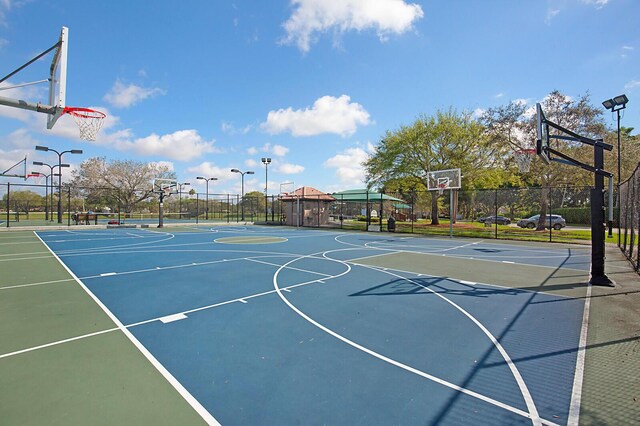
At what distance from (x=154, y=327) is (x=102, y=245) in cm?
1340

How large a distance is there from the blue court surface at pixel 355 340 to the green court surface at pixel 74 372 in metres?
0.24

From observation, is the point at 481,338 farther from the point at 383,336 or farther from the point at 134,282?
the point at 134,282

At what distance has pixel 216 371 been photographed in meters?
3.79

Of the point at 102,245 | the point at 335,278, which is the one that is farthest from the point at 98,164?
the point at 335,278

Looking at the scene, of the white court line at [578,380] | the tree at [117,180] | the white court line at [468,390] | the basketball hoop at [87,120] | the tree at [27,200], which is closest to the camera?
the white court line at [578,380]

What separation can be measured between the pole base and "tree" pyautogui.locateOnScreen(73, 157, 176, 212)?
49.0 metres

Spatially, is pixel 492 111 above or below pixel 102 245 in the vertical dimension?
above

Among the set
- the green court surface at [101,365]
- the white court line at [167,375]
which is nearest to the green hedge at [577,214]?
the green court surface at [101,365]

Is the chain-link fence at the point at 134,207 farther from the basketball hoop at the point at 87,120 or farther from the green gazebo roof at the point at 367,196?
the basketball hoop at the point at 87,120

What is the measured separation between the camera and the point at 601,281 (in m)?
8.02

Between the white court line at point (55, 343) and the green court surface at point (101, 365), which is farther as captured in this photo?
the white court line at point (55, 343)

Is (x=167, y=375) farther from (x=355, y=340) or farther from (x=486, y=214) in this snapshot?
(x=486, y=214)

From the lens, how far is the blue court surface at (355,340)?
3.15m

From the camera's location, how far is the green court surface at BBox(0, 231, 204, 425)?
299 cm
